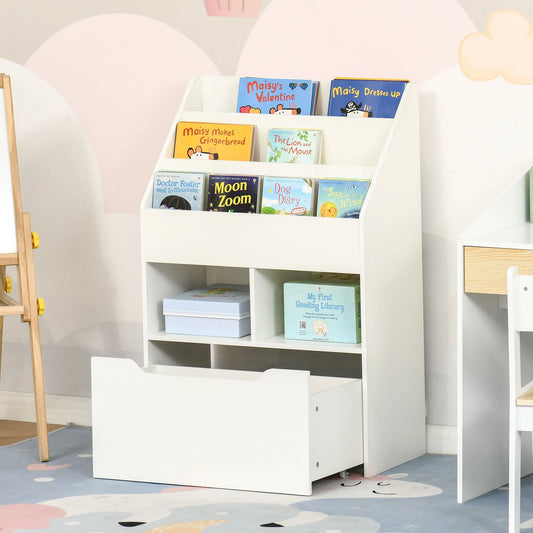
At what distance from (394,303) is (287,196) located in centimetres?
43

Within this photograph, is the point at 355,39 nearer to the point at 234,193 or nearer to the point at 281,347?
the point at 234,193

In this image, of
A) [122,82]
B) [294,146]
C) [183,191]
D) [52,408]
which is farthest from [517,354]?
[52,408]

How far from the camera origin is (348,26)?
3146 mm

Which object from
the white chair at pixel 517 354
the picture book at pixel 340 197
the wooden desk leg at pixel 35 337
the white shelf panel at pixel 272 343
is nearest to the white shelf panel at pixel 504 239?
the white chair at pixel 517 354

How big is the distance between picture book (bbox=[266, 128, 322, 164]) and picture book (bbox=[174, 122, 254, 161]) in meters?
0.08

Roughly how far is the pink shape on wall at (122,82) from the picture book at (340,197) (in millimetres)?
645

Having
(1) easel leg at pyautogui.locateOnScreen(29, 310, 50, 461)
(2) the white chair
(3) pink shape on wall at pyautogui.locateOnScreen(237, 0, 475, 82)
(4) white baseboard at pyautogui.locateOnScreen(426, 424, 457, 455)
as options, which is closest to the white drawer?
(1) easel leg at pyautogui.locateOnScreen(29, 310, 50, 461)

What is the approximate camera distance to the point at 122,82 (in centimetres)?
344

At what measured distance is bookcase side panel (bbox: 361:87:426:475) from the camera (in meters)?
2.88

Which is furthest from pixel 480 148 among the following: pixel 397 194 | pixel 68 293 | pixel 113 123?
pixel 68 293

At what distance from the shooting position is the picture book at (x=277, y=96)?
3.15 m

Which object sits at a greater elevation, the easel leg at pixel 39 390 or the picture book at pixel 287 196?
the picture book at pixel 287 196

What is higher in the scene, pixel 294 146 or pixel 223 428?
pixel 294 146

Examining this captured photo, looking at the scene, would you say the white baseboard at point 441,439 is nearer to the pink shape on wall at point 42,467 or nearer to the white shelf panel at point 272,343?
the white shelf panel at point 272,343
